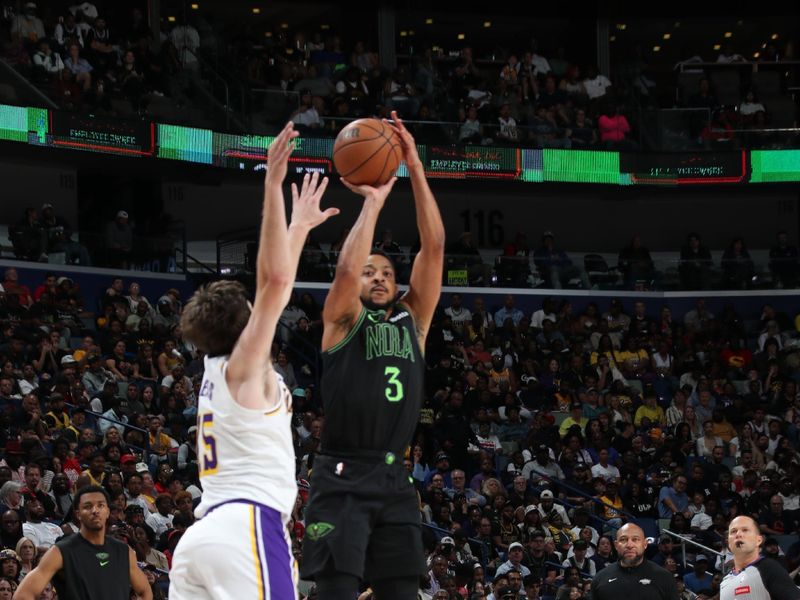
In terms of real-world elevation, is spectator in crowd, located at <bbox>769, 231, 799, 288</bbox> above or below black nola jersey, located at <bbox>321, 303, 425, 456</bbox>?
above

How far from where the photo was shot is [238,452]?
16.2 ft

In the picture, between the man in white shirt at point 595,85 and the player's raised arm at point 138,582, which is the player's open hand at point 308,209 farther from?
the man in white shirt at point 595,85

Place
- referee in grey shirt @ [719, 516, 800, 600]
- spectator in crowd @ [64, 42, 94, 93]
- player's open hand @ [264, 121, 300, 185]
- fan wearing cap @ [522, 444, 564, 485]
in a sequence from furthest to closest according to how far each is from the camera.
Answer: spectator in crowd @ [64, 42, 94, 93] → fan wearing cap @ [522, 444, 564, 485] → referee in grey shirt @ [719, 516, 800, 600] → player's open hand @ [264, 121, 300, 185]

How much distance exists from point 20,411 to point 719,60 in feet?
64.0

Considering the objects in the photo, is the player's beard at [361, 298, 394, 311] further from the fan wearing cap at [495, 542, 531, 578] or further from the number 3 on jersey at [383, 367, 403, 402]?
the fan wearing cap at [495, 542, 531, 578]

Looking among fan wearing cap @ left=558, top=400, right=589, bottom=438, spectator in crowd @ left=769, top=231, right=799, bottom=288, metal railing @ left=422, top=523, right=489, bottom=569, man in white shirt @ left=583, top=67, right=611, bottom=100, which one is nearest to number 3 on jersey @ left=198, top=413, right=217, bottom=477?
metal railing @ left=422, top=523, right=489, bottom=569

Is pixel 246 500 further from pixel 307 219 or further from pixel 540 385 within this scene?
pixel 540 385

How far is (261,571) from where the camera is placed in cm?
483

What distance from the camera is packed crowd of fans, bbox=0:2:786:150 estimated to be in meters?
22.9

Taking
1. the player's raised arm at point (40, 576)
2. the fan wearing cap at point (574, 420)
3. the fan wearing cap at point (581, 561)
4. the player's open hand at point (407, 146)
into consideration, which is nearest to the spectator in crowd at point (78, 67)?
the fan wearing cap at point (574, 420)

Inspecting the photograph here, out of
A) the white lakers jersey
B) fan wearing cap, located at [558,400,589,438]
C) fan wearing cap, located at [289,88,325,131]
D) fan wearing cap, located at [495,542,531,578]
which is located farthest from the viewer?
fan wearing cap, located at [289,88,325,131]

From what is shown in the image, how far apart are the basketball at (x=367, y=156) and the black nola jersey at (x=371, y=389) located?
70cm

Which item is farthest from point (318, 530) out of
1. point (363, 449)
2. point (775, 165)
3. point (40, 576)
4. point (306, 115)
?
point (775, 165)

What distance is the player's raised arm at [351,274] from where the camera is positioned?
582cm
